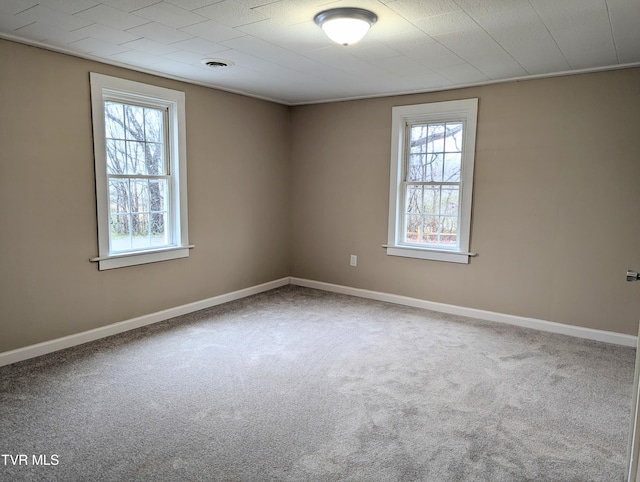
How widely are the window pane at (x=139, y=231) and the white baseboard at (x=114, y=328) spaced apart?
2.18 ft

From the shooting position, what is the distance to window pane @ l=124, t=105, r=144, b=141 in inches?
152

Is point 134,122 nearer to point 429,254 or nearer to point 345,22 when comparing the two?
point 345,22

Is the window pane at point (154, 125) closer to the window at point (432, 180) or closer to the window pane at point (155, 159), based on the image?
the window pane at point (155, 159)

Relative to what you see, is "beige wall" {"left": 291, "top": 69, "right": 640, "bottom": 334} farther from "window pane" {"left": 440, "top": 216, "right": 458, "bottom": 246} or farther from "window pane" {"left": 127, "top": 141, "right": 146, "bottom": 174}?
"window pane" {"left": 127, "top": 141, "right": 146, "bottom": 174}

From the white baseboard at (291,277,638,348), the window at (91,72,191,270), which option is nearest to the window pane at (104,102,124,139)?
the window at (91,72,191,270)

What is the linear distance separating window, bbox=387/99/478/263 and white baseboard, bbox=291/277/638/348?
0.50 meters

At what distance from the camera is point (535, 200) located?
4.01 m

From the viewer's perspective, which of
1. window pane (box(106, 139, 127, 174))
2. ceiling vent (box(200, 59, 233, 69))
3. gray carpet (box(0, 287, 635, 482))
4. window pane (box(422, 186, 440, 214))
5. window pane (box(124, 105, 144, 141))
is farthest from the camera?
window pane (box(422, 186, 440, 214))

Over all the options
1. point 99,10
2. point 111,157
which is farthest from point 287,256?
point 99,10

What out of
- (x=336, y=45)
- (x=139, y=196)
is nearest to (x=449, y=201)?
(x=336, y=45)

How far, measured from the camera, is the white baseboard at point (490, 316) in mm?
3748

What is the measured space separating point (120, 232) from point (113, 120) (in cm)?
96

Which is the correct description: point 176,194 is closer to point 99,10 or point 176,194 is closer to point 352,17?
point 99,10

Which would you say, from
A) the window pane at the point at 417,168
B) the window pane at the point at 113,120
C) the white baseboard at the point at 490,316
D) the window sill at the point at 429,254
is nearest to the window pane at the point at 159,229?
the window pane at the point at 113,120
